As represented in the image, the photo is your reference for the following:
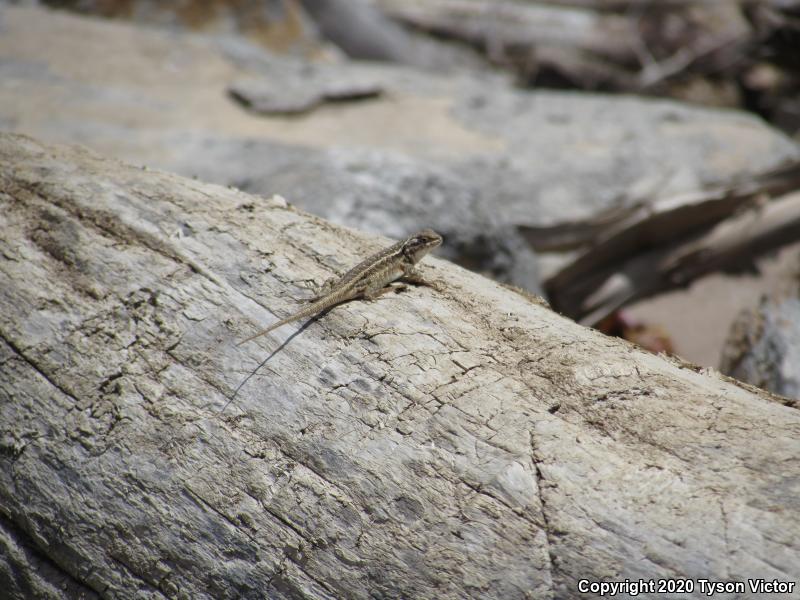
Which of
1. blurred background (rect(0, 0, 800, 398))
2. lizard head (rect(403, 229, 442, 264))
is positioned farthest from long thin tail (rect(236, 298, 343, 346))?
blurred background (rect(0, 0, 800, 398))

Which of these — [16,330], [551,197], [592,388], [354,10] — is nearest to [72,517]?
[16,330]

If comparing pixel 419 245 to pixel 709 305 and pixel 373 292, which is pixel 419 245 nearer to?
pixel 373 292

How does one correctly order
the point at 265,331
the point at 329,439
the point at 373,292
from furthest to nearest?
1. the point at 373,292
2. the point at 265,331
3. the point at 329,439

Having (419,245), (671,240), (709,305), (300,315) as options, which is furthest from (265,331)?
(709,305)

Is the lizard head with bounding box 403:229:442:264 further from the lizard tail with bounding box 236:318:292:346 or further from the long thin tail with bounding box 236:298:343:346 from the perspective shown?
the lizard tail with bounding box 236:318:292:346

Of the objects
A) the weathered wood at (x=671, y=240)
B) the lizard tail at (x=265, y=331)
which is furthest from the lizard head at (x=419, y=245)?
the weathered wood at (x=671, y=240)
